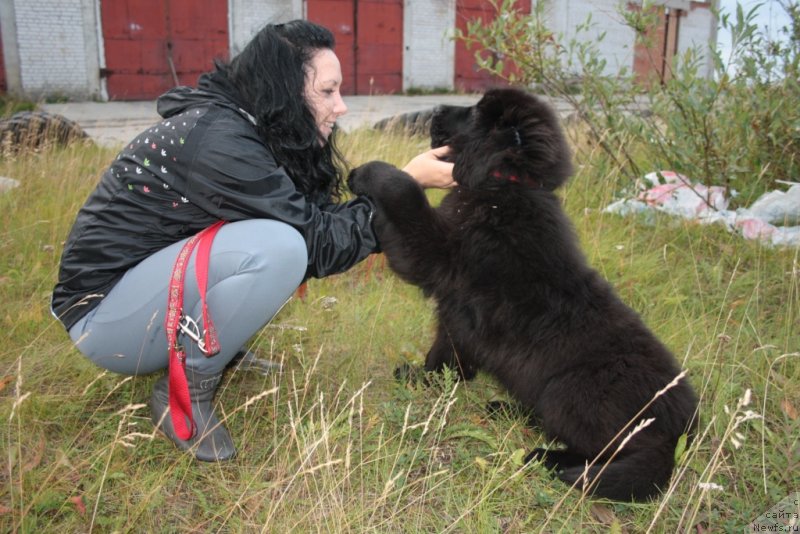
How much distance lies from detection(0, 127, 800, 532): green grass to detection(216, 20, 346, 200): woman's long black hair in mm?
745

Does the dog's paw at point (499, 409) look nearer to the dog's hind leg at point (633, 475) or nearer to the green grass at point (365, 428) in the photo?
the green grass at point (365, 428)

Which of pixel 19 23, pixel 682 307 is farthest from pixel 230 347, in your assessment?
pixel 19 23

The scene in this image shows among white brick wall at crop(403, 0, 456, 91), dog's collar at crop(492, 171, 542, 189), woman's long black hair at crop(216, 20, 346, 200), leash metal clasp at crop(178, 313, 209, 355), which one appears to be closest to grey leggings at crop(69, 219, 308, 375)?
leash metal clasp at crop(178, 313, 209, 355)

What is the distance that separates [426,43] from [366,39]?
71.1 inches

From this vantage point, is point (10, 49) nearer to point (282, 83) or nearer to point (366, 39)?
point (366, 39)

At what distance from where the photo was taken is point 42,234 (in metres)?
3.52

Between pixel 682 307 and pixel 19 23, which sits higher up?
pixel 19 23

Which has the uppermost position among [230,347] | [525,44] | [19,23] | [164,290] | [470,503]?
[19,23]

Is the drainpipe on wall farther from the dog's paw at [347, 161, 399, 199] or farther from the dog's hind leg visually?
the dog's hind leg

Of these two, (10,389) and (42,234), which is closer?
(10,389)

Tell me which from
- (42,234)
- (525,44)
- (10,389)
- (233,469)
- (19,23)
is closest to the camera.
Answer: (233,469)

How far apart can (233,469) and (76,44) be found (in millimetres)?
11989

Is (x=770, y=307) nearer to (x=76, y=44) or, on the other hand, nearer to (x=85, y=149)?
(x=85, y=149)

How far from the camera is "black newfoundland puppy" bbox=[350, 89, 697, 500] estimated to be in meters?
1.91
